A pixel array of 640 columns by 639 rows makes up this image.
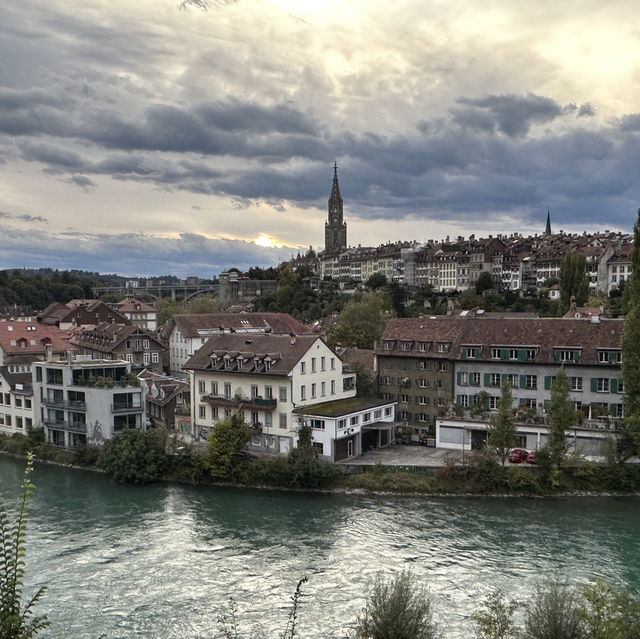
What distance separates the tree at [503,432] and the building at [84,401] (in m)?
23.0

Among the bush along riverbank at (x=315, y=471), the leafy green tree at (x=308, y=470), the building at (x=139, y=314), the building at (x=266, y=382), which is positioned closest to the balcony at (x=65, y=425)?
the bush along riverbank at (x=315, y=471)

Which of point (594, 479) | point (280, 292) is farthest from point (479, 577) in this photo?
point (280, 292)

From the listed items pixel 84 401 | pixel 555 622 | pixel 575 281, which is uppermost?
pixel 575 281

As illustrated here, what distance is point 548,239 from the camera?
125625 millimetres

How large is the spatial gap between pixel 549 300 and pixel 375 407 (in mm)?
61269

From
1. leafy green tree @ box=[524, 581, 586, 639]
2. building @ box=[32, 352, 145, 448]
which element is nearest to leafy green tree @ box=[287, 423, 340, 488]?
building @ box=[32, 352, 145, 448]

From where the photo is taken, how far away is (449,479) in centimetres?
3731

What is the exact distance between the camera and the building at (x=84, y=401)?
1767 inches

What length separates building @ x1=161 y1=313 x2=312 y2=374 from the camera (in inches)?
2842

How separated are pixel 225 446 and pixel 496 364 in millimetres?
18486

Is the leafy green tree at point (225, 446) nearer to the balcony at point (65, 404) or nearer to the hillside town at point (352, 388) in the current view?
the hillside town at point (352, 388)

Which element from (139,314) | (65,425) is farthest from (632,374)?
(139,314)

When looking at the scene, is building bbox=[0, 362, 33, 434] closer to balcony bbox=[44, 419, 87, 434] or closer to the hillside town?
the hillside town

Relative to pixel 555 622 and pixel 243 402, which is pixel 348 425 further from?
pixel 555 622
